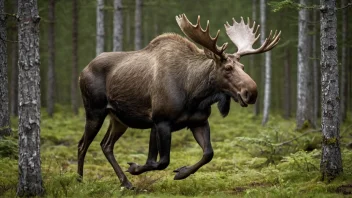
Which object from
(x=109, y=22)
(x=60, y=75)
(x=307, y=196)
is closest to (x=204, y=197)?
(x=307, y=196)

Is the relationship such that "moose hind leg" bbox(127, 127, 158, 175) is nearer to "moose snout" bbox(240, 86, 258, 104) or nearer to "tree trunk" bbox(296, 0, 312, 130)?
"moose snout" bbox(240, 86, 258, 104)

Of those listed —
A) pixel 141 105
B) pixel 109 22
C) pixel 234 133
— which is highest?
pixel 109 22

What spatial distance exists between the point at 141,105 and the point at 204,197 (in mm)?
2315

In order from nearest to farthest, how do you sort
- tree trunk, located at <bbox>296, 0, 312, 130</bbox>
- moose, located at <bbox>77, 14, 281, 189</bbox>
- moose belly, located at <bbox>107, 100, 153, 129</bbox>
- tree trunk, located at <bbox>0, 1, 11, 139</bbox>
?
moose, located at <bbox>77, 14, 281, 189</bbox> < moose belly, located at <bbox>107, 100, 153, 129</bbox> < tree trunk, located at <bbox>0, 1, 11, 139</bbox> < tree trunk, located at <bbox>296, 0, 312, 130</bbox>

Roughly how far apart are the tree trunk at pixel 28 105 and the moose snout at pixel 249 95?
3.06 meters

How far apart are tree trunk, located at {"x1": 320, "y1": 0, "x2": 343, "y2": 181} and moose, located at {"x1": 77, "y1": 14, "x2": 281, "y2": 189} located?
833mm

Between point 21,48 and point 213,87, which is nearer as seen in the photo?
point 21,48

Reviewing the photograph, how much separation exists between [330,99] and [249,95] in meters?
1.43

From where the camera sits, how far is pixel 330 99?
757 cm

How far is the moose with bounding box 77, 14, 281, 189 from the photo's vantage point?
7.75 meters

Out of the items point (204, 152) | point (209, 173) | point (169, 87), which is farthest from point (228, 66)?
point (209, 173)

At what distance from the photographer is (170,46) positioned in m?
8.73

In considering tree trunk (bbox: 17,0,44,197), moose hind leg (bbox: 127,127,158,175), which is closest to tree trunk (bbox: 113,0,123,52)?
moose hind leg (bbox: 127,127,158,175)

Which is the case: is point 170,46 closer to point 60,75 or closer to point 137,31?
point 137,31
